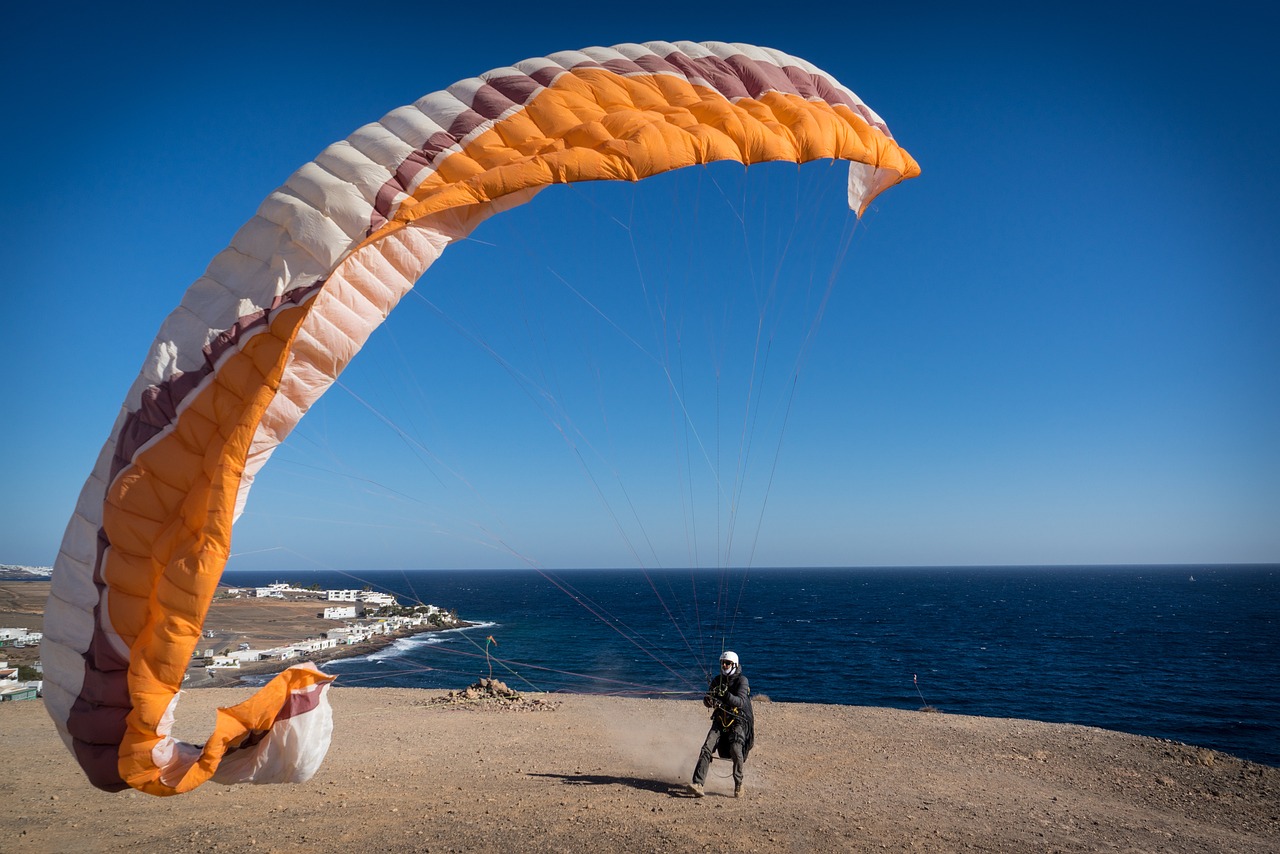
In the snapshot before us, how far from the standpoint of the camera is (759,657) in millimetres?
36281

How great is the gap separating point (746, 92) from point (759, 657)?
34.0m

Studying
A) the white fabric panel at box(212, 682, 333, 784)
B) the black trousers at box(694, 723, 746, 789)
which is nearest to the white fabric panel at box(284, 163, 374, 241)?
the white fabric panel at box(212, 682, 333, 784)

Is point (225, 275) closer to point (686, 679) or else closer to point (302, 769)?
point (302, 769)

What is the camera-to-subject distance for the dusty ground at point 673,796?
5488 millimetres

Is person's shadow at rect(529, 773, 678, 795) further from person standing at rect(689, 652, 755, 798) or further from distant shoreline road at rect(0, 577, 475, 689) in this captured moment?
distant shoreline road at rect(0, 577, 475, 689)

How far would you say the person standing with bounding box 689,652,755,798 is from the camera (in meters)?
6.48

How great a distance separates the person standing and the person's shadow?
13.2 inches

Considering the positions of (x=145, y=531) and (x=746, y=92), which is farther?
(x=746, y=92)

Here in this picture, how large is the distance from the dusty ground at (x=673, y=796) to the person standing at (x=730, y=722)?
32 centimetres

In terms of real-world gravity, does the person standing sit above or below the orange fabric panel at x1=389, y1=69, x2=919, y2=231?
below

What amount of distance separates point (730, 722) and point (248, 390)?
4901 mm

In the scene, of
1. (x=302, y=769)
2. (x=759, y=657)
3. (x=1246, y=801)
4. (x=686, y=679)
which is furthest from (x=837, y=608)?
(x=302, y=769)

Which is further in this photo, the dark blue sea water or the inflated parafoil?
the dark blue sea water

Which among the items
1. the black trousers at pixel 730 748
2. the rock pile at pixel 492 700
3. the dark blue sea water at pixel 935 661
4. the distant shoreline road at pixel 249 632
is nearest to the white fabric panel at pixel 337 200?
the black trousers at pixel 730 748
